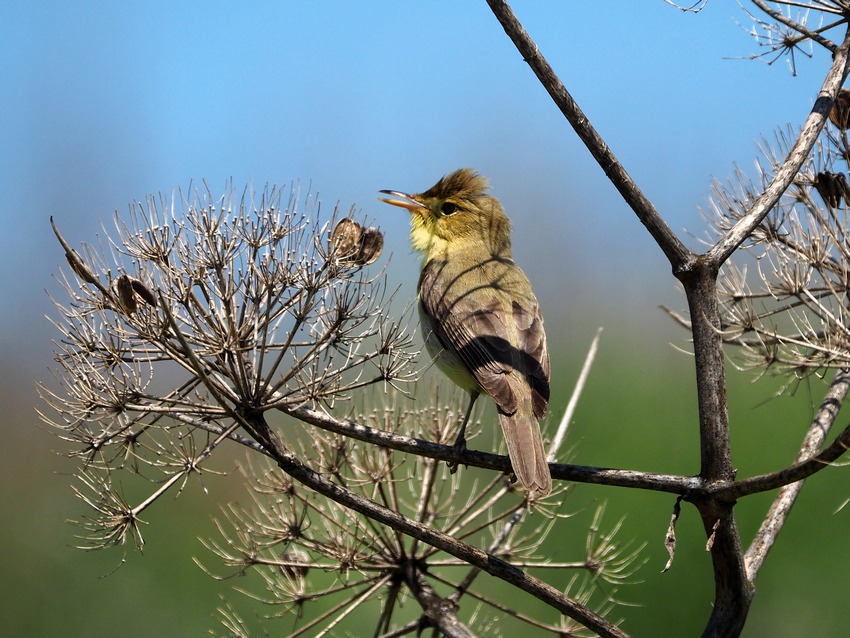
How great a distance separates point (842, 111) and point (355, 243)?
1.90m

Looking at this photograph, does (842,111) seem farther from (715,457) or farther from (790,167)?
(715,457)

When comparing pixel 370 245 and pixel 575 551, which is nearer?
pixel 370 245

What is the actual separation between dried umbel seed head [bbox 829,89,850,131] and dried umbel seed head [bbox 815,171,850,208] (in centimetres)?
18

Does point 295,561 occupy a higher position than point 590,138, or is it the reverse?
point 590,138

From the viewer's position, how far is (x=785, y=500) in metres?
3.08

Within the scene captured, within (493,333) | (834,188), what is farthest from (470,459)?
(834,188)

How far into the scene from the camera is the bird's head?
5.45m

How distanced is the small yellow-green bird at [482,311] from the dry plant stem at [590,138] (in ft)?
3.20

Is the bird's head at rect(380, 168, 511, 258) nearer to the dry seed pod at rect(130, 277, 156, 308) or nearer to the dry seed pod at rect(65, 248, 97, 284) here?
the dry seed pod at rect(130, 277, 156, 308)

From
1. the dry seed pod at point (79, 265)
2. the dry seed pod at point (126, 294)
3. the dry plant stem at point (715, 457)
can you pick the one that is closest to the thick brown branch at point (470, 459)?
the dry plant stem at point (715, 457)

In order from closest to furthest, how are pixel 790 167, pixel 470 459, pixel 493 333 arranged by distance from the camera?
pixel 790 167 < pixel 470 459 < pixel 493 333

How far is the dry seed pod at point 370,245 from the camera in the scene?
3238 millimetres

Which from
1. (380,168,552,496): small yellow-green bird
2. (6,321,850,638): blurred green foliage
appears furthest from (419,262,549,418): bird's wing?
(6,321,850,638): blurred green foliage

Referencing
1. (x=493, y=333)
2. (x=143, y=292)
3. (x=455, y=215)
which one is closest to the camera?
(x=143, y=292)
